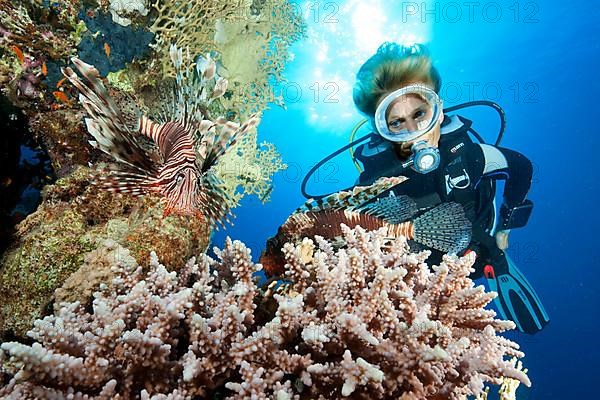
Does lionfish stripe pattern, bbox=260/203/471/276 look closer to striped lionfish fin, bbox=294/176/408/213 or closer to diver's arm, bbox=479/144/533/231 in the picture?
striped lionfish fin, bbox=294/176/408/213

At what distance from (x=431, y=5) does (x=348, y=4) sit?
447 cm

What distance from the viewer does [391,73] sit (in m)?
4.47

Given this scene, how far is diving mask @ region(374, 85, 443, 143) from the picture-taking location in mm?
4102

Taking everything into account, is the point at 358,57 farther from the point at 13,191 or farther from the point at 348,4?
the point at 13,191

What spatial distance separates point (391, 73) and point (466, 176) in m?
1.61

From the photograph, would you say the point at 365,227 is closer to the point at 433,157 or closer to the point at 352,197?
the point at 352,197

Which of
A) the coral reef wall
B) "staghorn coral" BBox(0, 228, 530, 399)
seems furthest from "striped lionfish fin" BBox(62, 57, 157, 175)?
"staghorn coral" BBox(0, 228, 530, 399)

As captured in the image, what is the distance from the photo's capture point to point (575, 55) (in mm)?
22578

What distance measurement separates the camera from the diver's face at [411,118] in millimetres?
4145

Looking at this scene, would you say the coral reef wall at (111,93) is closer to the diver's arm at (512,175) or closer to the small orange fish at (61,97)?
the small orange fish at (61,97)

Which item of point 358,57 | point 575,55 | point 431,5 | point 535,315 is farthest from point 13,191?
point 575,55

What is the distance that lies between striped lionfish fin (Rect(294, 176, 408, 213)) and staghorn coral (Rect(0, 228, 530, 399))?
91 cm

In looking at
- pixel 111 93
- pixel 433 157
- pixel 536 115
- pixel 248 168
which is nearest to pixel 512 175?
pixel 433 157

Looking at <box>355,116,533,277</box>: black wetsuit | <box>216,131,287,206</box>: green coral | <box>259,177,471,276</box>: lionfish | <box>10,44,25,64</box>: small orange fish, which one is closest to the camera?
<box>259,177,471,276</box>: lionfish
